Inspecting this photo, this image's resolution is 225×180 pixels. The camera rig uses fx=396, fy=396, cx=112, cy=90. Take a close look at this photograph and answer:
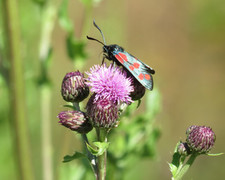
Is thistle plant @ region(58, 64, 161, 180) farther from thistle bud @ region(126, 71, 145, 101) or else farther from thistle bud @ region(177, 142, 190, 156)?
thistle bud @ region(177, 142, 190, 156)

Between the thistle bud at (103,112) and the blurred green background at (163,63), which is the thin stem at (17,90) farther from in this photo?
the blurred green background at (163,63)

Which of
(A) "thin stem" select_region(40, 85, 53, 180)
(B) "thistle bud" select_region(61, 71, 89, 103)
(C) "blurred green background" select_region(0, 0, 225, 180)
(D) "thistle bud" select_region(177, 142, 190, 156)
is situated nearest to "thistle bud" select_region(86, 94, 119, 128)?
(B) "thistle bud" select_region(61, 71, 89, 103)

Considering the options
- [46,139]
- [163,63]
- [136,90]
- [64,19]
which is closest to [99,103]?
[136,90]

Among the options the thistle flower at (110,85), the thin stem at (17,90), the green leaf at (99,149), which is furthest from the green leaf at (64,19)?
the green leaf at (99,149)

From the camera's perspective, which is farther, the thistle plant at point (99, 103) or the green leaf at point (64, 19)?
the green leaf at point (64, 19)

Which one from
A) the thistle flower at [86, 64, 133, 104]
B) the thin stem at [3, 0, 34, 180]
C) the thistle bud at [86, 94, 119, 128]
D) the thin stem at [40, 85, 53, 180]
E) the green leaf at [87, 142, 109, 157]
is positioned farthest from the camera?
the thin stem at [40, 85, 53, 180]

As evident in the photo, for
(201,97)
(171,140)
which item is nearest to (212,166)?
(171,140)
